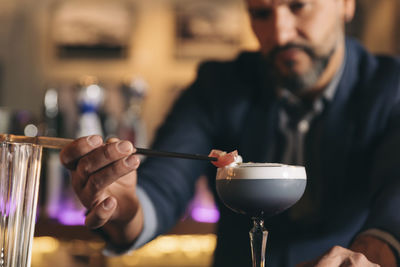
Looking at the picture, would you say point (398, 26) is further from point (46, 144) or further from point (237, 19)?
point (46, 144)

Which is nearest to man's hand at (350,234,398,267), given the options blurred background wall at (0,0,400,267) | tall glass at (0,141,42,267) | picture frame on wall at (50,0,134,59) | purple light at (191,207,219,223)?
tall glass at (0,141,42,267)

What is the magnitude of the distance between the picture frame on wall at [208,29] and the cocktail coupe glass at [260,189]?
3.20 metres

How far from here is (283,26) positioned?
4.71 feet

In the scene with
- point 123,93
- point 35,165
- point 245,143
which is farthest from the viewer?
point 123,93

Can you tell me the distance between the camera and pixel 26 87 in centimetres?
409

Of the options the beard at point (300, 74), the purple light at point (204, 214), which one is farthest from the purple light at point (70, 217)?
the beard at point (300, 74)

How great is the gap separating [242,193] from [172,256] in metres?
1.66

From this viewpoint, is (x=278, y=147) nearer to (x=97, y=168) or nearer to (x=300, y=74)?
(x=300, y=74)

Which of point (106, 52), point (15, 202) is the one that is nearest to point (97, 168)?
point (15, 202)

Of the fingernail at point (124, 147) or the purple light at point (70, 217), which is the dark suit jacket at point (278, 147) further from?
the purple light at point (70, 217)

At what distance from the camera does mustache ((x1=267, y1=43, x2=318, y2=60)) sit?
1459mm

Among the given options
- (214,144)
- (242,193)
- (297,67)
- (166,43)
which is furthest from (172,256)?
(166,43)

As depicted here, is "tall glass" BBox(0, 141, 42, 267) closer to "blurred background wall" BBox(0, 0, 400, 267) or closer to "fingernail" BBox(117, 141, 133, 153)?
"fingernail" BBox(117, 141, 133, 153)

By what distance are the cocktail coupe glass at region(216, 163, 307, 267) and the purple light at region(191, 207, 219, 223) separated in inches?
61.0
